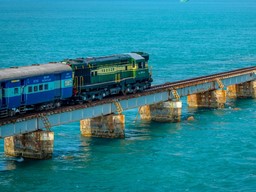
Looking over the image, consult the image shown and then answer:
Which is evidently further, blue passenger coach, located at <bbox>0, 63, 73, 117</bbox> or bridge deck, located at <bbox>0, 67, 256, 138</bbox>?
blue passenger coach, located at <bbox>0, 63, 73, 117</bbox>

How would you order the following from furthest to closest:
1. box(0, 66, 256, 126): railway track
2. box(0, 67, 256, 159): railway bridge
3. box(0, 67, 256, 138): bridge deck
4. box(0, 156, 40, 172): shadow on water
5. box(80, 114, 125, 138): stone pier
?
box(80, 114, 125, 138): stone pier, box(0, 67, 256, 159): railway bridge, box(0, 156, 40, 172): shadow on water, box(0, 66, 256, 126): railway track, box(0, 67, 256, 138): bridge deck

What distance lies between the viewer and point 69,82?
67250 millimetres

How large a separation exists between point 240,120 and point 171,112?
28.0 ft

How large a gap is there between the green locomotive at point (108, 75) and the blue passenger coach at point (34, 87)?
223 cm

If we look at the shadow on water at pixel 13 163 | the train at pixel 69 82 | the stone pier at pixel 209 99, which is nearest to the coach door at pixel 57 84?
the train at pixel 69 82

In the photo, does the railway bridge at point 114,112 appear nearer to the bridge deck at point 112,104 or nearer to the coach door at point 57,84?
the bridge deck at point 112,104

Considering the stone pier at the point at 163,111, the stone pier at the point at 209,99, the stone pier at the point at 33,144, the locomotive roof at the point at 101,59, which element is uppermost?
the locomotive roof at the point at 101,59

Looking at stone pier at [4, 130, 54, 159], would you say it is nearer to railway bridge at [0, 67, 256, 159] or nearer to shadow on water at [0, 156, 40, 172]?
railway bridge at [0, 67, 256, 159]

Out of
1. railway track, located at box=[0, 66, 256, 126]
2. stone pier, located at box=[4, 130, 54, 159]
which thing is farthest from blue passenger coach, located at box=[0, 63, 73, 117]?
stone pier, located at box=[4, 130, 54, 159]

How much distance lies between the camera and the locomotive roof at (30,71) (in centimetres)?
6047

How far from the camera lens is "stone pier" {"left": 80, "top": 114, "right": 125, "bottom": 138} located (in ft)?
232

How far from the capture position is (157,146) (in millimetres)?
69938

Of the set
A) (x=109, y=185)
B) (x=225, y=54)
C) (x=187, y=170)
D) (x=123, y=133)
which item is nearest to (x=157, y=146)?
(x=123, y=133)

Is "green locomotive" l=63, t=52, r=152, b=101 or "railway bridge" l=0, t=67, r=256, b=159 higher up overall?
"green locomotive" l=63, t=52, r=152, b=101
